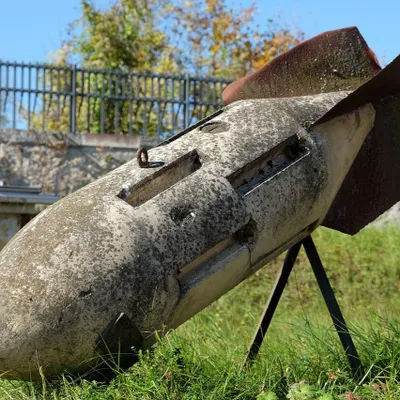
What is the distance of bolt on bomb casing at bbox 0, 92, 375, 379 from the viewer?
315 centimetres

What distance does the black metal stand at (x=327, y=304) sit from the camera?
3.87 metres

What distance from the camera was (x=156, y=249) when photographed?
10.7 ft

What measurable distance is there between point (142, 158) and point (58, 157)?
20.9ft

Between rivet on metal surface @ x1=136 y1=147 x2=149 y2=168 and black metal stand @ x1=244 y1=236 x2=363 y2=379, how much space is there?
1051mm

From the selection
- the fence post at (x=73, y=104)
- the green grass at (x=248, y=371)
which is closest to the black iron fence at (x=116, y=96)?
the fence post at (x=73, y=104)

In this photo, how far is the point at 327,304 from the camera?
4.03 metres

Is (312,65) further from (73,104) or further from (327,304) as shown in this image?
(73,104)

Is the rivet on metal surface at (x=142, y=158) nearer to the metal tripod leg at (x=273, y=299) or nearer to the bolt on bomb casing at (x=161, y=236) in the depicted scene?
the bolt on bomb casing at (x=161, y=236)

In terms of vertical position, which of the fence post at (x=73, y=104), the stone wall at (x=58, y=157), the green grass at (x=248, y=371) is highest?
the fence post at (x=73, y=104)

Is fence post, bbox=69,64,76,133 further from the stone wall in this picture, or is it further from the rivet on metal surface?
the rivet on metal surface

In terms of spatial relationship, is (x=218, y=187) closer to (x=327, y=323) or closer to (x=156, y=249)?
(x=156, y=249)

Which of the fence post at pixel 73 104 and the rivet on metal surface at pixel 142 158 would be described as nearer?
the rivet on metal surface at pixel 142 158

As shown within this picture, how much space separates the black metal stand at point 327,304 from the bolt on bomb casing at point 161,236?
0.81ft

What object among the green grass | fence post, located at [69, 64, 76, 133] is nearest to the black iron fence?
fence post, located at [69, 64, 76, 133]
